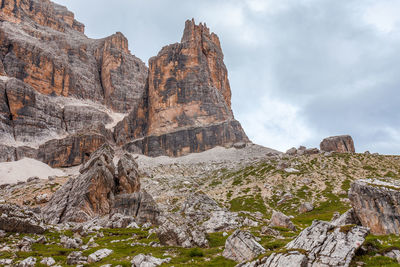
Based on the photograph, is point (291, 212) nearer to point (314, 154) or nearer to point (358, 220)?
point (358, 220)

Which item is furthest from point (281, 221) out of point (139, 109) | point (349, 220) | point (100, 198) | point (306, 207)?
point (139, 109)

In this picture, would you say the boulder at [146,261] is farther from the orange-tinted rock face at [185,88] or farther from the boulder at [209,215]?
the orange-tinted rock face at [185,88]

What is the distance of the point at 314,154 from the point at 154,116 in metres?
104

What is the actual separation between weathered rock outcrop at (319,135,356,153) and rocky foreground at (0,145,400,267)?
1946cm

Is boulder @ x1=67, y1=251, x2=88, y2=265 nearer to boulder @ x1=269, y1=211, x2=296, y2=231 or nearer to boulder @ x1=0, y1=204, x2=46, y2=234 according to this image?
boulder @ x1=0, y1=204, x2=46, y2=234

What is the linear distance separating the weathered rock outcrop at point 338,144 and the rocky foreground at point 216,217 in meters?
19.5

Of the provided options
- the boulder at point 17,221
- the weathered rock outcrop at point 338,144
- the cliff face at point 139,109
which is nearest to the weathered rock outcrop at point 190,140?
the cliff face at point 139,109

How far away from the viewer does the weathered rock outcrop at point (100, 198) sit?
41469 mm

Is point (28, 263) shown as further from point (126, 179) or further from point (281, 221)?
point (126, 179)

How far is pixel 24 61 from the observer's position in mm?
186625

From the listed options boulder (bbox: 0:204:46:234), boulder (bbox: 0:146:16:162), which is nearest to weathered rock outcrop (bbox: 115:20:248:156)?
boulder (bbox: 0:146:16:162)

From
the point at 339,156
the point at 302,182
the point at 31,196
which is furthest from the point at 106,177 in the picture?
the point at 339,156

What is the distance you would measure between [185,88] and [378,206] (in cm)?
14922

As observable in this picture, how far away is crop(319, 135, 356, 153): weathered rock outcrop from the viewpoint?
337 ft
